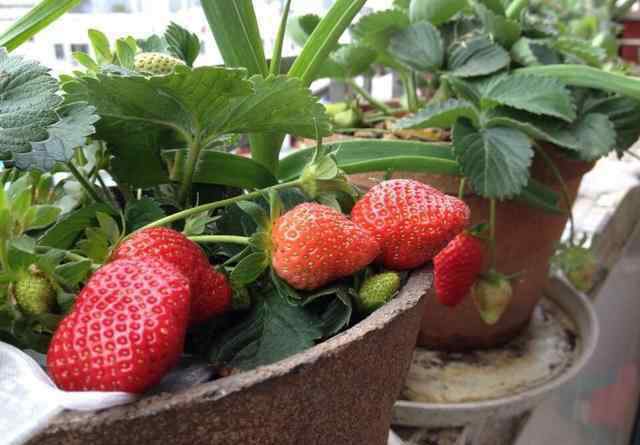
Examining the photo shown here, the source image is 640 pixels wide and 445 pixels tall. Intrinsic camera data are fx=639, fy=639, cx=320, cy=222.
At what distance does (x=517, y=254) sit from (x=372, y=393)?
349mm

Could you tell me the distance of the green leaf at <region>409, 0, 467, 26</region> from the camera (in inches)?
24.3

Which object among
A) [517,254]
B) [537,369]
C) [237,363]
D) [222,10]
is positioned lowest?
[537,369]

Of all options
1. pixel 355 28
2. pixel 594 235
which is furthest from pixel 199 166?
pixel 594 235

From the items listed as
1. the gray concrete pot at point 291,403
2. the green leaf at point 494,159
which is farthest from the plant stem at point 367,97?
the gray concrete pot at point 291,403

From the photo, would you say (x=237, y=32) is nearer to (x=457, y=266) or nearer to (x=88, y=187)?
(x=88, y=187)

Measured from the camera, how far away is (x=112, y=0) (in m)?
0.74

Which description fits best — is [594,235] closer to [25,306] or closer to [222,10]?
[222,10]

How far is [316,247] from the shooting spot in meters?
0.27

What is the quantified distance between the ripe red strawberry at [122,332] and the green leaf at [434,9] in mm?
476

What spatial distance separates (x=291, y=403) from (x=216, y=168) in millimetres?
166

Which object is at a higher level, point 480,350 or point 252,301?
point 252,301

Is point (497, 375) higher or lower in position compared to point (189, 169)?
lower

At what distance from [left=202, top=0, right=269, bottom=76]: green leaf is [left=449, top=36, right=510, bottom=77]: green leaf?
257 mm

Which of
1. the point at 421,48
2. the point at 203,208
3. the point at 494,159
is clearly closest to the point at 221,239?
the point at 203,208
